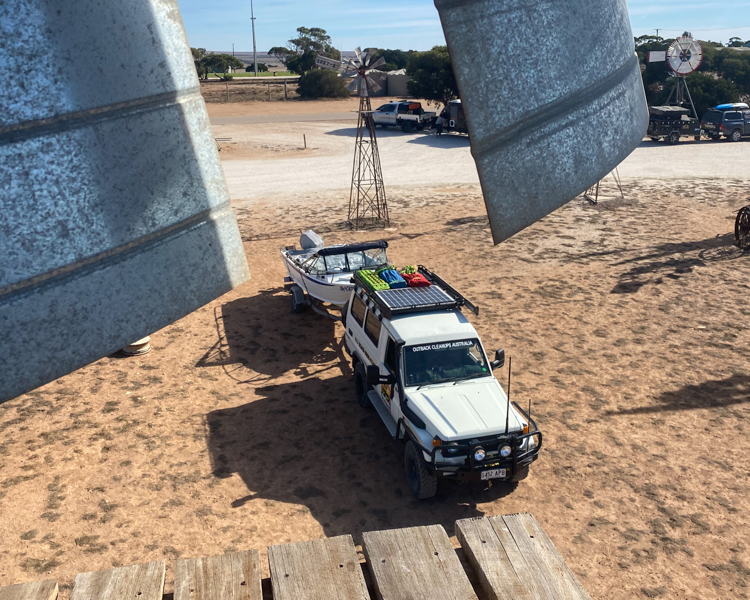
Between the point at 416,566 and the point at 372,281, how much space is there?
9130 mm

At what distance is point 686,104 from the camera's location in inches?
1822

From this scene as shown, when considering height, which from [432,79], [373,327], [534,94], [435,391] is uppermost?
[432,79]

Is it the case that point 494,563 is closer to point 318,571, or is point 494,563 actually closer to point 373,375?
point 318,571

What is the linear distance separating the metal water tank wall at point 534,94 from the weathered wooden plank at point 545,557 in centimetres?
159

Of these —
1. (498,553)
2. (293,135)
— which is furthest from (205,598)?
(293,135)

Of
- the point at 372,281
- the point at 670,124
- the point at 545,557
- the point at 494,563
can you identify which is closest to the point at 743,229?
the point at 372,281

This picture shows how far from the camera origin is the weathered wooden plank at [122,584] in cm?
278

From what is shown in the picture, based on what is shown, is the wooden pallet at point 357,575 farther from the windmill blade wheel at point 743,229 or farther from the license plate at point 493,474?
the windmill blade wheel at point 743,229

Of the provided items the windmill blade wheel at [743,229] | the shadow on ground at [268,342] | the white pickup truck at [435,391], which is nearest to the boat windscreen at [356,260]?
the shadow on ground at [268,342]

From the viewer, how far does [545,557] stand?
3.01m

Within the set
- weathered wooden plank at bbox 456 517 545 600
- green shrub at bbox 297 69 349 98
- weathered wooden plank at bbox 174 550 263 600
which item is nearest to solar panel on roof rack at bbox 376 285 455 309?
weathered wooden plank at bbox 456 517 545 600

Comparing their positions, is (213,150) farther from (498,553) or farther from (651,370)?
(651,370)

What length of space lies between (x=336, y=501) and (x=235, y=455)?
1.92m

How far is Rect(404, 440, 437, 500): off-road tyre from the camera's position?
8.68m
